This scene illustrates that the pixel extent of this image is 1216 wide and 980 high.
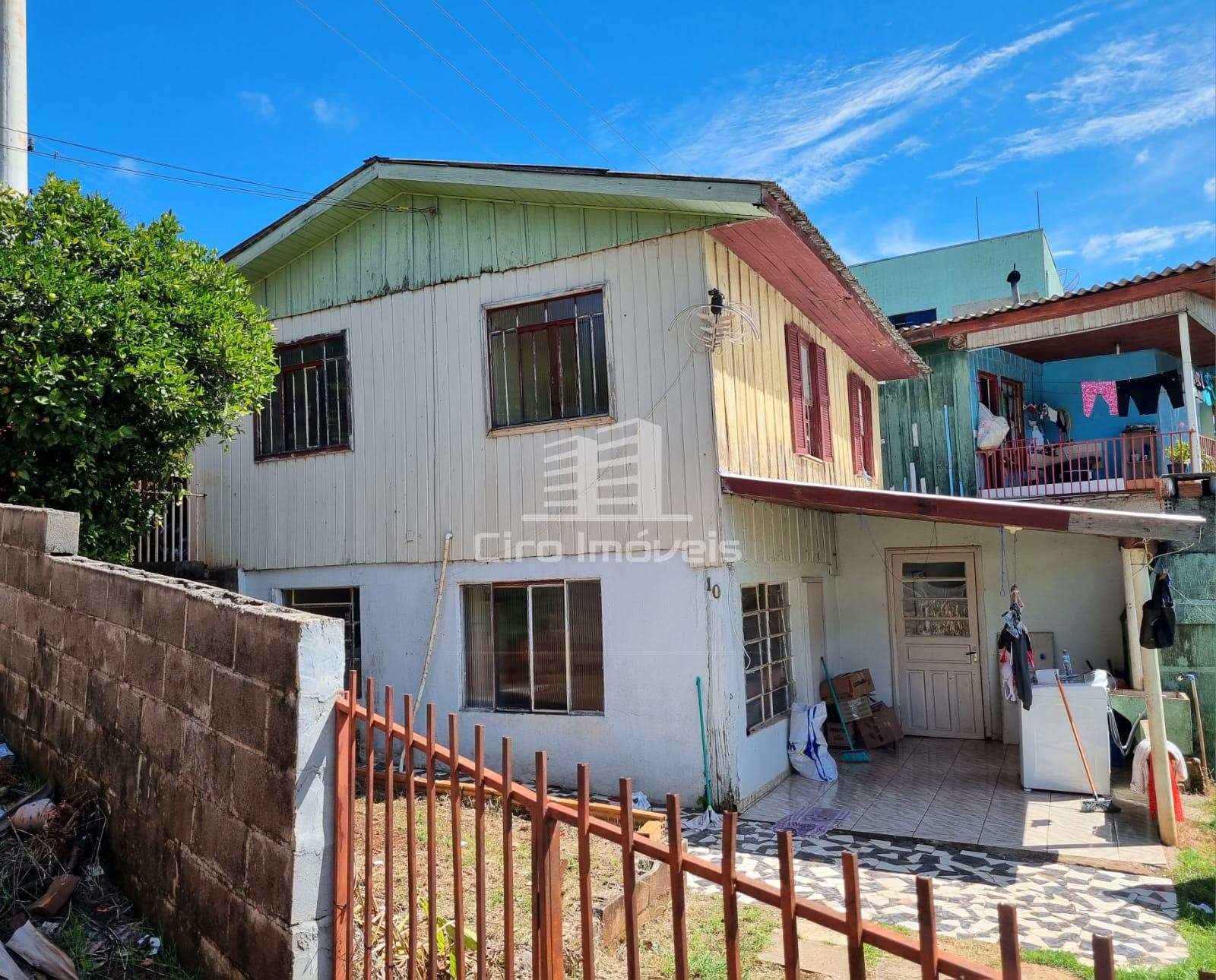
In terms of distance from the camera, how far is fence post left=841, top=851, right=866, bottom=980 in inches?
79.0

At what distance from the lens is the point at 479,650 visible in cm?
921

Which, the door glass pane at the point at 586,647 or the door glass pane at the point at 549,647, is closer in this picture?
the door glass pane at the point at 586,647

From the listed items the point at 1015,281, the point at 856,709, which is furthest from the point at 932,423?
the point at 1015,281

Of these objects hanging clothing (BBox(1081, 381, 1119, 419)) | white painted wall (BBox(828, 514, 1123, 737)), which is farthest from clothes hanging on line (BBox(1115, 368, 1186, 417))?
white painted wall (BBox(828, 514, 1123, 737))

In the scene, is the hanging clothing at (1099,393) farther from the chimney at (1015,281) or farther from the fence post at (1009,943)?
the fence post at (1009,943)

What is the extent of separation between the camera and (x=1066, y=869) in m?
6.40

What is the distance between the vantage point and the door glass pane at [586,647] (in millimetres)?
8445

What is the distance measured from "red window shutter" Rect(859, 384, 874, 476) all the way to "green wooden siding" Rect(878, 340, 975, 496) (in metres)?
1.41

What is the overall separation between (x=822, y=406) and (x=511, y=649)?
16.7ft

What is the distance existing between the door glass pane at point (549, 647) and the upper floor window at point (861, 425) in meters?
5.66

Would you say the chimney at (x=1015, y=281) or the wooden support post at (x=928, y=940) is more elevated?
the chimney at (x=1015, y=281)

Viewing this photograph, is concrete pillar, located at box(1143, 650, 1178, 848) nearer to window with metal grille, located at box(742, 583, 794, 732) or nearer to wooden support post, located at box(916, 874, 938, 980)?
window with metal grille, located at box(742, 583, 794, 732)

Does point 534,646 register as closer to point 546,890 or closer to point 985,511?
point 985,511

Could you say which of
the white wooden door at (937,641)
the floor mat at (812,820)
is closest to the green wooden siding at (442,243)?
the floor mat at (812,820)
